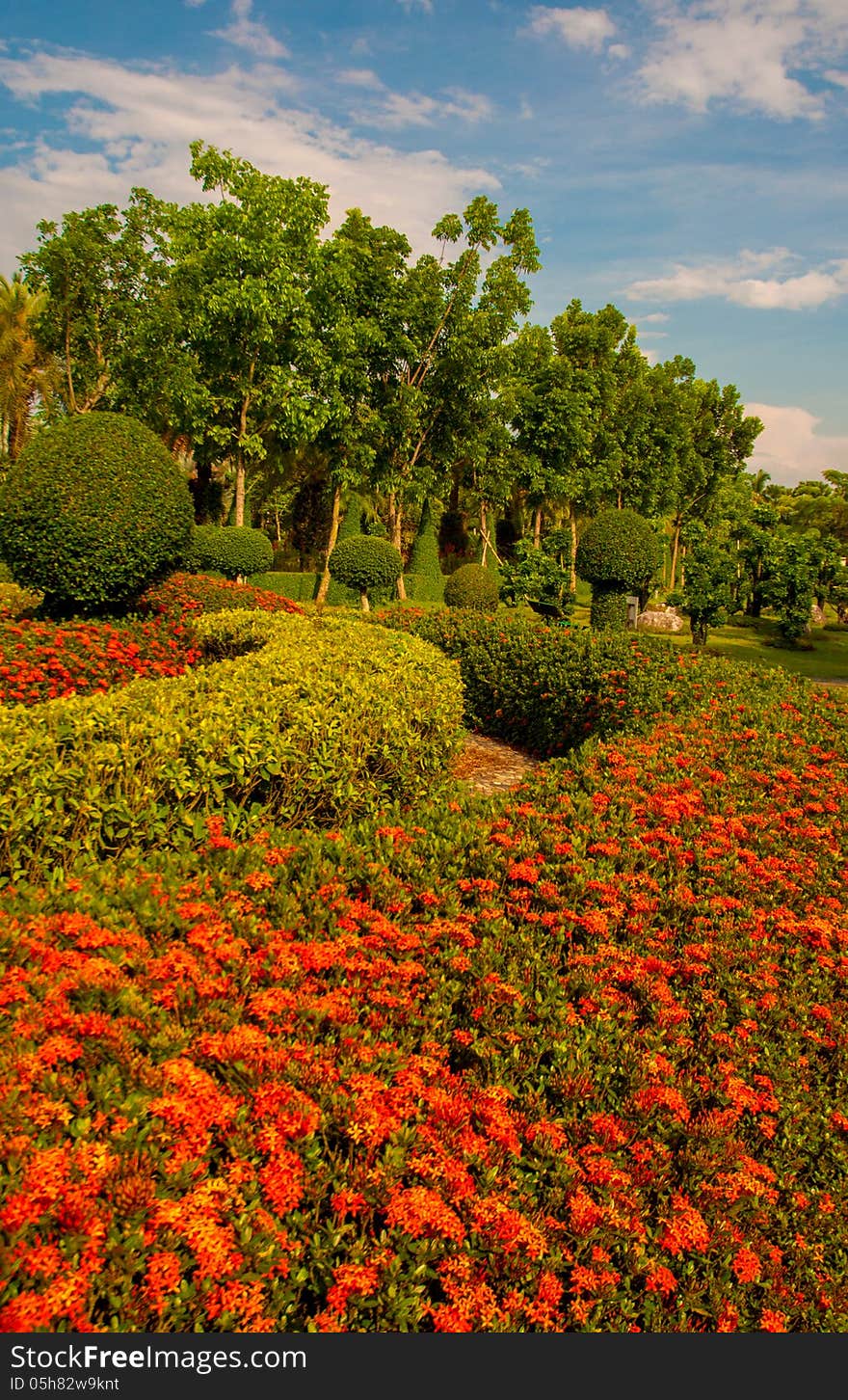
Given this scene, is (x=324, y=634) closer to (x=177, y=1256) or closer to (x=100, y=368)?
(x=177, y=1256)

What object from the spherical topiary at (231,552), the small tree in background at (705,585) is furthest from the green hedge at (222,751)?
the small tree in background at (705,585)

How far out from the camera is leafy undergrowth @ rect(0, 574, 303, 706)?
7637mm

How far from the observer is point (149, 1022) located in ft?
7.55

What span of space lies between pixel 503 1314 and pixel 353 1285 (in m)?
0.38

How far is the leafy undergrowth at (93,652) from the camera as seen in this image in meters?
7.64

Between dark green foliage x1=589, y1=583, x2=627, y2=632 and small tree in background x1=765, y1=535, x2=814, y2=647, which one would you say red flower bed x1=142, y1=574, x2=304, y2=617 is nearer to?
dark green foliage x1=589, y1=583, x2=627, y2=632

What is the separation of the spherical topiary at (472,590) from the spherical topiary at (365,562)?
2.54 metres

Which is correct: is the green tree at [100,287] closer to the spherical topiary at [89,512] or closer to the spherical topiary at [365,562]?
the spherical topiary at [365,562]

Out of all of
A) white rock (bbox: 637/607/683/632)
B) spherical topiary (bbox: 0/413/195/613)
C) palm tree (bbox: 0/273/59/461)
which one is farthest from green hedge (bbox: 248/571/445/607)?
spherical topiary (bbox: 0/413/195/613)

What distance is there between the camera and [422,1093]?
7.44ft

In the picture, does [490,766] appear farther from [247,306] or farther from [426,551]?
[426,551]

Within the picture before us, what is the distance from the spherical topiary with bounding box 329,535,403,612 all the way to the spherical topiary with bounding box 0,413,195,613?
9183 mm

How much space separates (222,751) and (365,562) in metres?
16.6

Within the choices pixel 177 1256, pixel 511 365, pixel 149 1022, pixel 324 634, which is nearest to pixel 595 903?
pixel 149 1022
